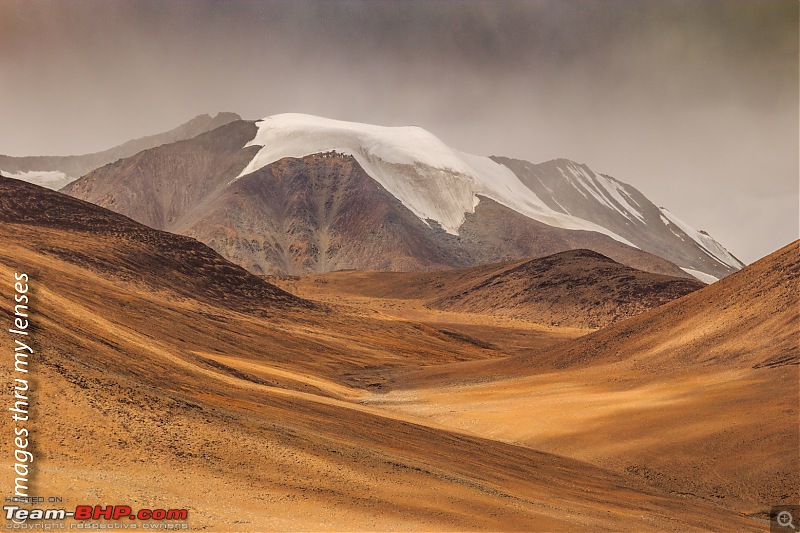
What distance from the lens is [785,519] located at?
23.5 meters

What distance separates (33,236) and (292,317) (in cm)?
2259

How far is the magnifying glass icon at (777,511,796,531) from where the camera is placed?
23156mm

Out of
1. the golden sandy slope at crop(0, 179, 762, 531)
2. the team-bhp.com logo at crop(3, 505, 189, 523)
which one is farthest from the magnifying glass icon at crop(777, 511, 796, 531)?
the team-bhp.com logo at crop(3, 505, 189, 523)

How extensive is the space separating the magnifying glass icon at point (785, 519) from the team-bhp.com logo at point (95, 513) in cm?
1615

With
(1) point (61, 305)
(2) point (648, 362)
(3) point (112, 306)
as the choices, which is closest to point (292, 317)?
(3) point (112, 306)

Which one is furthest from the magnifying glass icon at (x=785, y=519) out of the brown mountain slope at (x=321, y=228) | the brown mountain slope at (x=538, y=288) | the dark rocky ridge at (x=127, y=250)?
the brown mountain slope at (x=321, y=228)

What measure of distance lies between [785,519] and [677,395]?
1284 cm

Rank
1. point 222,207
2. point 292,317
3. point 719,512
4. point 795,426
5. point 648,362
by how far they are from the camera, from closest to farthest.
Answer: point 719,512, point 795,426, point 648,362, point 292,317, point 222,207

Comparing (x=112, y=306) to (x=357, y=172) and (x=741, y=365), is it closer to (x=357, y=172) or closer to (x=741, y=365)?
(x=741, y=365)

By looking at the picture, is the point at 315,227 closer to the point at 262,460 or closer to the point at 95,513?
the point at 262,460

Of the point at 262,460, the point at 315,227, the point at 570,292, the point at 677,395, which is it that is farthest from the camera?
the point at 315,227

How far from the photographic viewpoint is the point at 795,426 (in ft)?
91.9

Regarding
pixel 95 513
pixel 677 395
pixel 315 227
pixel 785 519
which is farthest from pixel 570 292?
pixel 95 513

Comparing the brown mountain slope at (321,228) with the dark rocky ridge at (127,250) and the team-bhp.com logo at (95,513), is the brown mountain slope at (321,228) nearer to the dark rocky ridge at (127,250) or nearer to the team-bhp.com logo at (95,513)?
the dark rocky ridge at (127,250)
